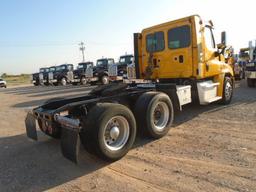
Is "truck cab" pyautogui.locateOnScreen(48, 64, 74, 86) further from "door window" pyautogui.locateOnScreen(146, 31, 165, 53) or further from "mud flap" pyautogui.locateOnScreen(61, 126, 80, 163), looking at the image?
"mud flap" pyautogui.locateOnScreen(61, 126, 80, 163)

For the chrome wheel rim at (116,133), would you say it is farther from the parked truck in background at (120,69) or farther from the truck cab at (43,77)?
the truck cab at (43,77)

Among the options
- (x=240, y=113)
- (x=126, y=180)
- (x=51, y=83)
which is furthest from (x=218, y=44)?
(x=51, y=83)

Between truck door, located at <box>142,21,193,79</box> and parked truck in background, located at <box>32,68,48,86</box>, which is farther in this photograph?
parked truck in background, located at <box>32,68,48,86</box>

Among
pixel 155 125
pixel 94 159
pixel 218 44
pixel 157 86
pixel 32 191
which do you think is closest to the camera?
pixel 32 191

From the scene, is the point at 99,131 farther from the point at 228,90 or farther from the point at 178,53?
the point at 228,90

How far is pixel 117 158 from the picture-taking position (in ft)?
15.7

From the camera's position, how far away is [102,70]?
23.6m

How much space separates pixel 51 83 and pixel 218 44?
2382 centimetres

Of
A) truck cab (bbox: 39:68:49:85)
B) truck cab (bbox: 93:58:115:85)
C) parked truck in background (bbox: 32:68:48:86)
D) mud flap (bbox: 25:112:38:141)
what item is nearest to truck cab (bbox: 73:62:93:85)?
truck cab (bbox: 93:58:115:85)

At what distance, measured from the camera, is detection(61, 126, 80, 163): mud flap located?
430 centimetres

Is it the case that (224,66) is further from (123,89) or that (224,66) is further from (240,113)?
(123,89)

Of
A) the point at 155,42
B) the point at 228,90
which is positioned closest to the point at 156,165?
the point at 155,42

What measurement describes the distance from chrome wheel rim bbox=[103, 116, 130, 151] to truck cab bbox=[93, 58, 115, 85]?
18.3m

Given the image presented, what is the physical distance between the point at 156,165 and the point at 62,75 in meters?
25.3
